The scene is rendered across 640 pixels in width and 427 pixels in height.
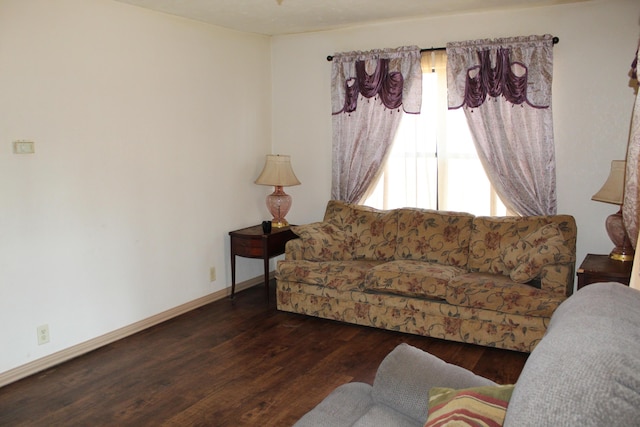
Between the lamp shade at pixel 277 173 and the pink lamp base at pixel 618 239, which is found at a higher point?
the lamp shade at pixel 277 173

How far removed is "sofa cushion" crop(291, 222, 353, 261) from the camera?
4820 millimetres

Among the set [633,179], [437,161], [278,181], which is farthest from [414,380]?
[278,181]

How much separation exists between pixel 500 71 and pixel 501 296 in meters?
1.99

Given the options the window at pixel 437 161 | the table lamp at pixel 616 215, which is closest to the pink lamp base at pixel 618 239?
the table lamp at pixel 616 215

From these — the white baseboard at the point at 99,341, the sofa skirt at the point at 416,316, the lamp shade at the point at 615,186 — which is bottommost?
the white baseboard at the point at 99,341

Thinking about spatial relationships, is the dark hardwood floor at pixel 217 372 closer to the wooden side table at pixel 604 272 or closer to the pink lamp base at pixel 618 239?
the wooden side table at pixel 604 272

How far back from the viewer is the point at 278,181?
5.29 metres

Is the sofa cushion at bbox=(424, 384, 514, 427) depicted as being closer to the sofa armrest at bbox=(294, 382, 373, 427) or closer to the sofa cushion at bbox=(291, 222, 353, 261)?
the sofa armrest at bbox=(294, 382, 373, 427)

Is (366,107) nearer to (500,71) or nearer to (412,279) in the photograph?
(500,71)

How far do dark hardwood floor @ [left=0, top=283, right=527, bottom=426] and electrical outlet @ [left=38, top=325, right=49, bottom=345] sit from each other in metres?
0.21

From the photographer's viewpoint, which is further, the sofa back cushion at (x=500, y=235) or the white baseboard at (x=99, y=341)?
the sofa back cushion at (x=500, y=235)

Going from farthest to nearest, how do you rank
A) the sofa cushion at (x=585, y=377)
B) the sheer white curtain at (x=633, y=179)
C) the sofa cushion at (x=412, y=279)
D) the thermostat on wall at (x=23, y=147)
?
1. the sofa cushion at (x=412, y=279)
2. the thermostat on wall at (x=23, y=147)
3. the sheer white curtain at (x=633, y=179)
4. the sofa cushion at (x=585, y=377)

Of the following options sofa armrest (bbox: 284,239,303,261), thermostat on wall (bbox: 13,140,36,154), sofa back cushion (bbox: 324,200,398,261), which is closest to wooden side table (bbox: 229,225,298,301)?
sofa armrest (bbox: 284,239,303,261)

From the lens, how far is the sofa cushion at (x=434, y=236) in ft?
15.1
